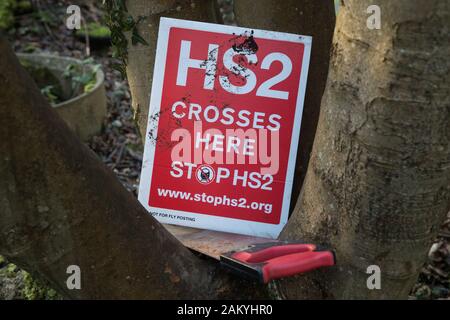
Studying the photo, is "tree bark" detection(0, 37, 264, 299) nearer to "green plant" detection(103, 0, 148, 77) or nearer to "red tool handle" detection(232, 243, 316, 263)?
"red tool handle" detection(232, 243, 316, 263)

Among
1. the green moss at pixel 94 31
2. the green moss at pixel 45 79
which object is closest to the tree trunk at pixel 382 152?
the green moss at pixel 45 79

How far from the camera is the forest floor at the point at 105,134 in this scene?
7.07 ft

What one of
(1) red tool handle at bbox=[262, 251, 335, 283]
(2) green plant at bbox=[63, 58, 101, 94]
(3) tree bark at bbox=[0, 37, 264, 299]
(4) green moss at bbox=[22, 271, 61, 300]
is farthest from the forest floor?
(1) red tool handle at bbox=[262, 251, 335, 283]

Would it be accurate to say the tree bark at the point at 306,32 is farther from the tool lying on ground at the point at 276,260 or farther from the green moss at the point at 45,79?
the green moss at the point at 45,79

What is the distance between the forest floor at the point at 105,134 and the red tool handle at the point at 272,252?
769 millimetres

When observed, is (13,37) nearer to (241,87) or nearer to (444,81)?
(241,87)

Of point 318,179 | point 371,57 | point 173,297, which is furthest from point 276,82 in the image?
point 173,297

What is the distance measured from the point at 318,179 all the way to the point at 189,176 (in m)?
0.64

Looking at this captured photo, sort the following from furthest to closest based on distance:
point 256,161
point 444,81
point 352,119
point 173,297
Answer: point 256,161, point 173,297, point 352,119, point 444,81

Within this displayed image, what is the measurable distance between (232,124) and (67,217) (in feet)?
2.79

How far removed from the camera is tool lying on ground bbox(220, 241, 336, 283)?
151 centimetres

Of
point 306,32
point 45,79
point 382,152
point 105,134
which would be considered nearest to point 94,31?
point 45,79

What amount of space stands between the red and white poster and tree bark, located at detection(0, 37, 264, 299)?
1.62 feet

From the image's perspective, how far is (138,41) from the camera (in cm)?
213
